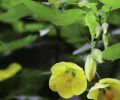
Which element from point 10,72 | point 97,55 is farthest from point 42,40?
point 97,55

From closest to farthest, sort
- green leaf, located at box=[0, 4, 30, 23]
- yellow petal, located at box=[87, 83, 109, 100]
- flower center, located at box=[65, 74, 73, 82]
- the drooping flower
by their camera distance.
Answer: yellow petal, located at box=[87, 83, 109, 100] → flower center, located at box=[65, 74, 73, 82] → green leaf, located at box=[0, 4, 30, 23] → the drooping flower

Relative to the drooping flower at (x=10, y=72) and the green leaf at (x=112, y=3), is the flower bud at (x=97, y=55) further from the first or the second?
the drooping flower at (x=10, y=72)

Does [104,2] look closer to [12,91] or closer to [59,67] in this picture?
Result: [59,67]

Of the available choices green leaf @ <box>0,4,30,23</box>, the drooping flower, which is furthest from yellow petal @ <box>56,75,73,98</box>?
the drooping flower

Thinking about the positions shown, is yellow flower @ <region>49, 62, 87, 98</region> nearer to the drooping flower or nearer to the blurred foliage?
the blurred foliage

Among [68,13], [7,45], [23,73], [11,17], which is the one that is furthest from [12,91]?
[68,13]

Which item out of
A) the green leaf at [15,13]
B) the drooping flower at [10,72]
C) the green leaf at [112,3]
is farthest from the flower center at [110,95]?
the drooping flower at [10,72]
